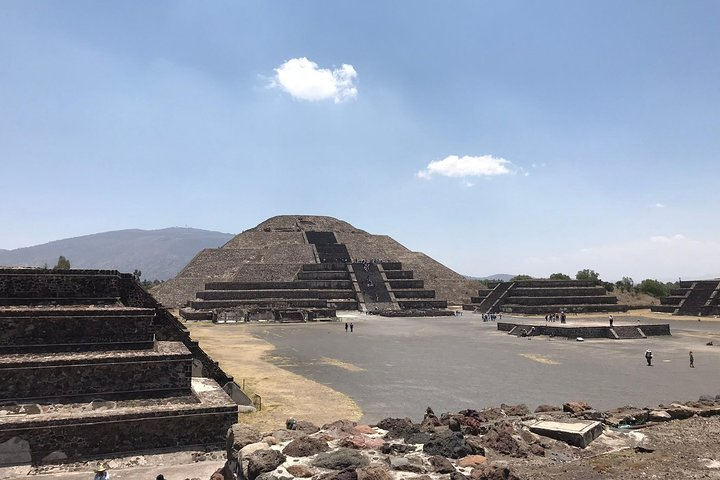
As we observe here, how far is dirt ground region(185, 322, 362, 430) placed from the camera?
1382cm

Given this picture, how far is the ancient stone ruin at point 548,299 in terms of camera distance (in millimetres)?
55406

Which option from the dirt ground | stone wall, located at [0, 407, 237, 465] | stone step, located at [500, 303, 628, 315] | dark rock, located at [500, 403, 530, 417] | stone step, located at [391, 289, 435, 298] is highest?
stone step, located at [391, 289, 435, 298]

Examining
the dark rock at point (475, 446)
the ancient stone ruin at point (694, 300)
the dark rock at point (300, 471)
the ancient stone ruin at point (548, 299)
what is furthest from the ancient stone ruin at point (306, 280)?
the dark rock at point (300, 471)

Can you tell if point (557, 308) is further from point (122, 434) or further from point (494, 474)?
point (494, 474)

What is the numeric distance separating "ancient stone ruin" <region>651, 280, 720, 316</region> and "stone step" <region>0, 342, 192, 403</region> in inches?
2372

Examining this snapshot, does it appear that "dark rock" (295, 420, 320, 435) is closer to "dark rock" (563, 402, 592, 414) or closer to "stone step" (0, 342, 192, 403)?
"dark rock" (563, 402, 592, 414)

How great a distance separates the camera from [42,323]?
12039 mm

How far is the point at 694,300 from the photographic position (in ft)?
186

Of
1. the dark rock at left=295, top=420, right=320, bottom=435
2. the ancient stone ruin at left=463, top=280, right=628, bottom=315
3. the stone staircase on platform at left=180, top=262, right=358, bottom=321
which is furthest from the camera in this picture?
the ancient stone ruin at left=463, top=280, right=628, bottom=315

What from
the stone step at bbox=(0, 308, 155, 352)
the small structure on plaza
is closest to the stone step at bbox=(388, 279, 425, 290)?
the small structure on plaza

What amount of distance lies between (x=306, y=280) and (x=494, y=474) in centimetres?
5708

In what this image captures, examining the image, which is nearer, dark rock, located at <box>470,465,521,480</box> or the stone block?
dark rock, located at <box>470,465,521,480</box>

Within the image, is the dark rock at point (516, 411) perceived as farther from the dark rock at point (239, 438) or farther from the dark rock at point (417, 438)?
the dark rock at point (239, 438)

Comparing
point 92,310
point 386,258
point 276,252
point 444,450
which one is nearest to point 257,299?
point 276,252
